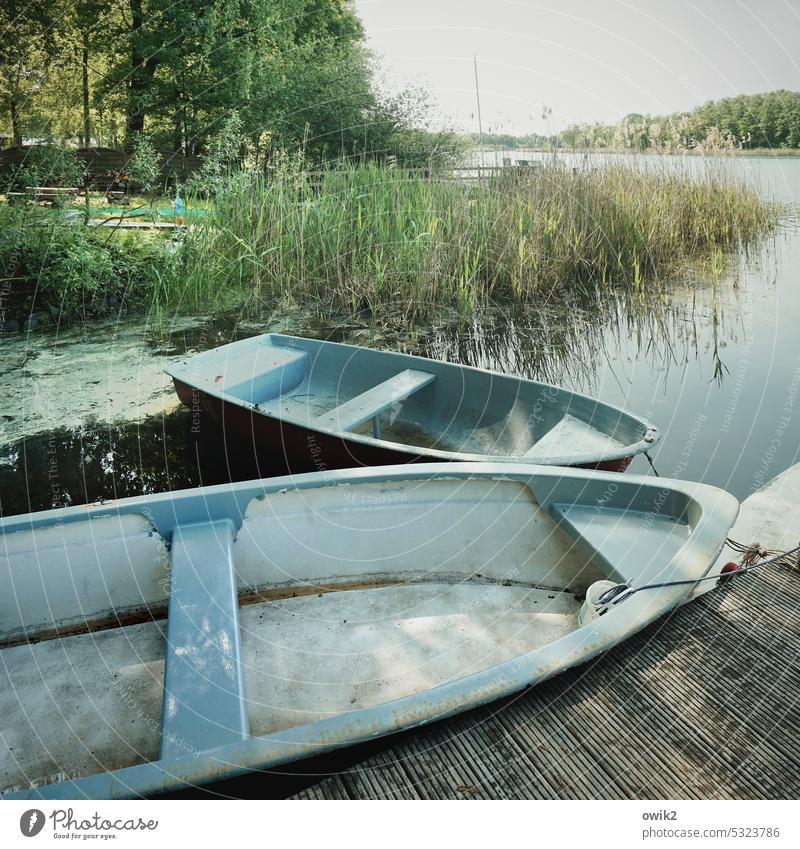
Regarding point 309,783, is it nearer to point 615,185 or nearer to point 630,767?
point 630,767

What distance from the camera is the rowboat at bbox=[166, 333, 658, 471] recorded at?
72.3 inches

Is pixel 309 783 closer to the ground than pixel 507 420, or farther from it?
closer to the ground

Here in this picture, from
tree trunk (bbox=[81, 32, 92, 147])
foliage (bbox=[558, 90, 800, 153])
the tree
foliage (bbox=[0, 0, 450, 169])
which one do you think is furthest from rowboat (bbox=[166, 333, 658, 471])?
tree trunk (bbox=[81, 32, 92, 147])

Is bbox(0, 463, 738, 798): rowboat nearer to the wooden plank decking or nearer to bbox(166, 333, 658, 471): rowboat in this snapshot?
the wooden plank decking

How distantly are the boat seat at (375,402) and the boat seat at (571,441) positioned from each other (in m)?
0.47

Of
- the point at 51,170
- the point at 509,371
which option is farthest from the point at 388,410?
the point at 51,170

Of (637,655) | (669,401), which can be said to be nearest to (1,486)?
(637,655)

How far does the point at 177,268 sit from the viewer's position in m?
3.97

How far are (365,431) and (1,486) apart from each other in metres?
1.22

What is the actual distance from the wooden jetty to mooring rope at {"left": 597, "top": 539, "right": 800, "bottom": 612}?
0.21 ft

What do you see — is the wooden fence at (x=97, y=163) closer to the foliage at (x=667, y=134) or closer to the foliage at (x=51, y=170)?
the foliage at (x=51, y=170)

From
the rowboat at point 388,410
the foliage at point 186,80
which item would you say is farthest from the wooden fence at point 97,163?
the rowboat at point 388,410

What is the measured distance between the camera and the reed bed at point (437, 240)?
3.55 m

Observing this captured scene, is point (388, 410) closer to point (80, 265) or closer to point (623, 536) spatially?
point (623, 536)
